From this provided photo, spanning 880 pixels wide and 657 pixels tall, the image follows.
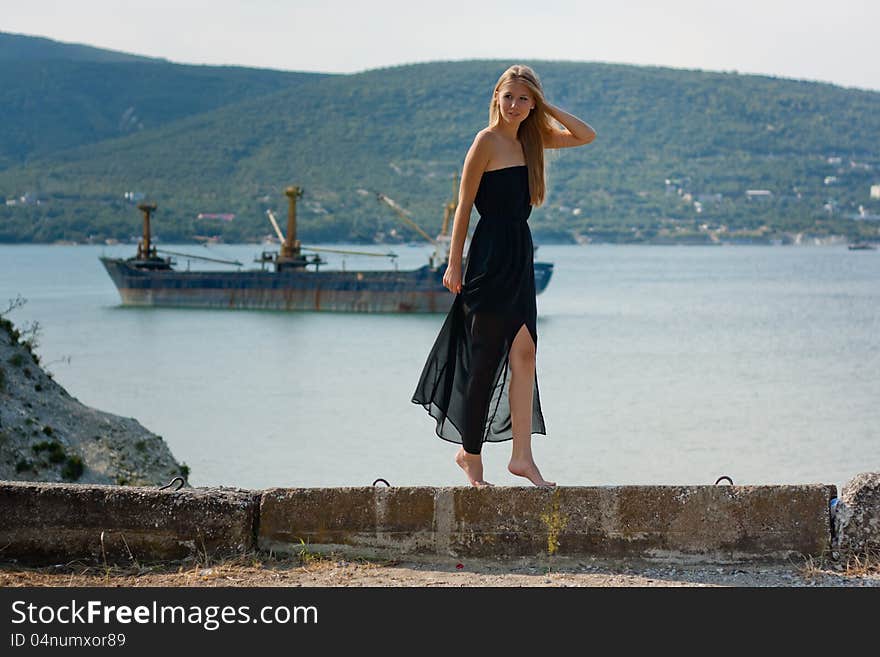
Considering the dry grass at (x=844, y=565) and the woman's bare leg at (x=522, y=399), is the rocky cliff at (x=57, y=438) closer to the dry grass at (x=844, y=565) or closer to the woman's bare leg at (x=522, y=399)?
the woman's bare leg at (x=522, y=399)

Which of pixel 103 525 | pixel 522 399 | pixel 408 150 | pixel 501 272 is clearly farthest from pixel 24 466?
pixel 408 150

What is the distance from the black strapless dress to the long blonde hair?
4 centimetres

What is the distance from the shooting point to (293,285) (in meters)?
61.8

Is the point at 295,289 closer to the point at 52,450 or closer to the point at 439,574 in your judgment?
the point at 52,450

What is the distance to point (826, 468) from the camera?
21.4 m

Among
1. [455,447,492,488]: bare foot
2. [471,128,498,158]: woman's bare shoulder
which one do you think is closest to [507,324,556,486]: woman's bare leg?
[455,447,492,488]: bare foot

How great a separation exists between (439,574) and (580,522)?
61cm

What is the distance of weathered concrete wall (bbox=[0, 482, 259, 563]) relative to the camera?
5379 millimetres

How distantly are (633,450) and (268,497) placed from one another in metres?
18.2

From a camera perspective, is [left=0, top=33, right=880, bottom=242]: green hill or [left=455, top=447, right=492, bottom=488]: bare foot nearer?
[left=455, top=447, right=492, bottom=488]: bare foot

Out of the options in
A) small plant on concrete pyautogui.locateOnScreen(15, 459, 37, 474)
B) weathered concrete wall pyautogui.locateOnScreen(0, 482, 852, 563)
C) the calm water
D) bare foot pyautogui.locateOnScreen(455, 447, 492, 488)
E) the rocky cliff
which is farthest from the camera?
the calm water

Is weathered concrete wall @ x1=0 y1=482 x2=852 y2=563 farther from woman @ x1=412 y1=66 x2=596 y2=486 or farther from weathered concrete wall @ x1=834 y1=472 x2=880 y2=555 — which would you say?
woman @ x1=412 y1=66 x2=596 y2=486

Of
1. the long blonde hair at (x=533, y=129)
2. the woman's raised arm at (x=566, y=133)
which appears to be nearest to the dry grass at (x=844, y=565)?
the long blonde hair at (x=533, y=129)

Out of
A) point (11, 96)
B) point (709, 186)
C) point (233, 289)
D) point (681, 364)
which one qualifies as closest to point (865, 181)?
point (709, 186)
